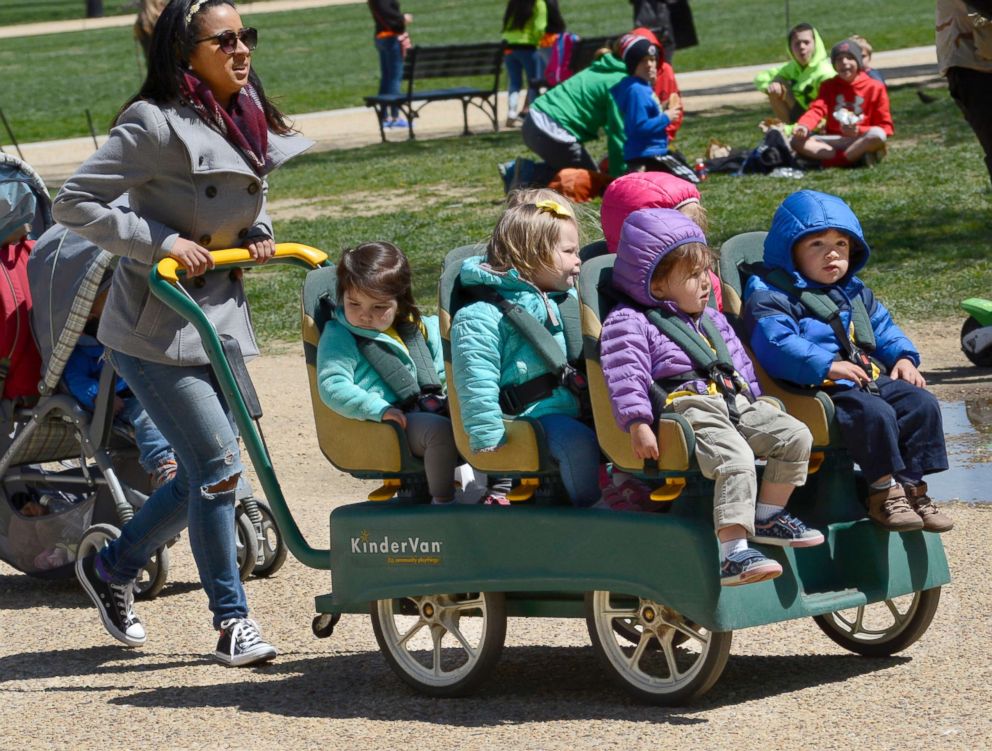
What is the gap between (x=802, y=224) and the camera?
4801 millimetres

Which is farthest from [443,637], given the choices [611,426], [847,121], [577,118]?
[847,121]

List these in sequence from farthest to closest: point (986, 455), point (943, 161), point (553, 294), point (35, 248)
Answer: point (943, 161), point (986, 455), point (35, 248), point (553, 294)

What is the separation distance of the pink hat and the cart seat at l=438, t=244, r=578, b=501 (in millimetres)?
424

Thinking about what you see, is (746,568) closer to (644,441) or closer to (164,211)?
(644,441)

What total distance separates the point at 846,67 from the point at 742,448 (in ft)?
35.5

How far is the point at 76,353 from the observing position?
6434 millimetres

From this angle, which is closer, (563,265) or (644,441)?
(644,441)

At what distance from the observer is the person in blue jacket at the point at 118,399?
6.19 meters

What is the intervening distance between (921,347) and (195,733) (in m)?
5.64

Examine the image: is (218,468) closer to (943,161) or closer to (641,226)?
(641,226)

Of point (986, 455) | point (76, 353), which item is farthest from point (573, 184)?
point (76, 353)

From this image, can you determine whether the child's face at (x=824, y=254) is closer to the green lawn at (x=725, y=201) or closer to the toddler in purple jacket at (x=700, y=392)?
the toddler in purple jacket at (x=700, y=392)

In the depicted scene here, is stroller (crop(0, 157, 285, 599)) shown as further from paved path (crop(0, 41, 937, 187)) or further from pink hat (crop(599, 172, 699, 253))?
paved path (crop(0, 41, 937, 187))

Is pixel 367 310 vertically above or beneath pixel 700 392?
above
